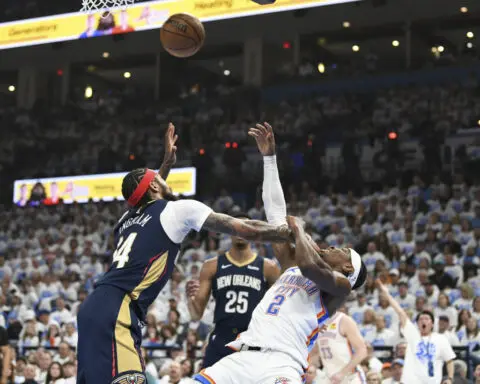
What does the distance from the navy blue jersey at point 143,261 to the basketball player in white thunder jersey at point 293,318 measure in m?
0.62

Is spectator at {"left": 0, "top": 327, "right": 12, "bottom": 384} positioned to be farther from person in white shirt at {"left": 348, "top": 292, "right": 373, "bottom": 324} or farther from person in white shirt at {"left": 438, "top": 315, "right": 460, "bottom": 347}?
person in white shirt at {"left": 438, "top": 315, "right": 460, "bottom": 347}

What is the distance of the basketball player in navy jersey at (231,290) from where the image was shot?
23.3ft

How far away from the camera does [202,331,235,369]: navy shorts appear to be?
6.96 m

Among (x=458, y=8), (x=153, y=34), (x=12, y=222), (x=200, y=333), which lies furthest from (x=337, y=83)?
(x=200, y=333)

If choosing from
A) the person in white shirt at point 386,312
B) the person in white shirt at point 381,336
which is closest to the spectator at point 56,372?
the person in white shirt at point 381,336

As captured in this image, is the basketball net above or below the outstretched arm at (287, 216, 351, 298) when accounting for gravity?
above

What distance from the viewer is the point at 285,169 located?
68.3ft

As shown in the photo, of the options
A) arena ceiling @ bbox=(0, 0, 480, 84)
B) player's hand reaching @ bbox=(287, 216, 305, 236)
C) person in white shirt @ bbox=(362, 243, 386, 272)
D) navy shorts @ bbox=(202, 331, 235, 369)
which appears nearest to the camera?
player's hand reaching @ bbox=(287, 216, 305, 236)

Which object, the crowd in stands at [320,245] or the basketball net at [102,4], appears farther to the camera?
the crowd in stands at [320,245]

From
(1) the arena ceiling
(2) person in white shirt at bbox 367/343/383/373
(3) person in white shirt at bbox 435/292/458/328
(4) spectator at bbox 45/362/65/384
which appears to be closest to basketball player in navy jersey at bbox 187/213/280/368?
(2) person in white shirt at bbox 367/343/383/373

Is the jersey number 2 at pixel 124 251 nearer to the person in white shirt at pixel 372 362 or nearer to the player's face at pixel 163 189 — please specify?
the player's face at pixel 163 189

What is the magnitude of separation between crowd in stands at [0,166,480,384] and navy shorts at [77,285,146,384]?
217 inches

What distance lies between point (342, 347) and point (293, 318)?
159 inches

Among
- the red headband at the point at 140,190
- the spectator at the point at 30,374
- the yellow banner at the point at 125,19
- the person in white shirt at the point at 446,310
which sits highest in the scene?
the yellow banner at the point at 125,19
